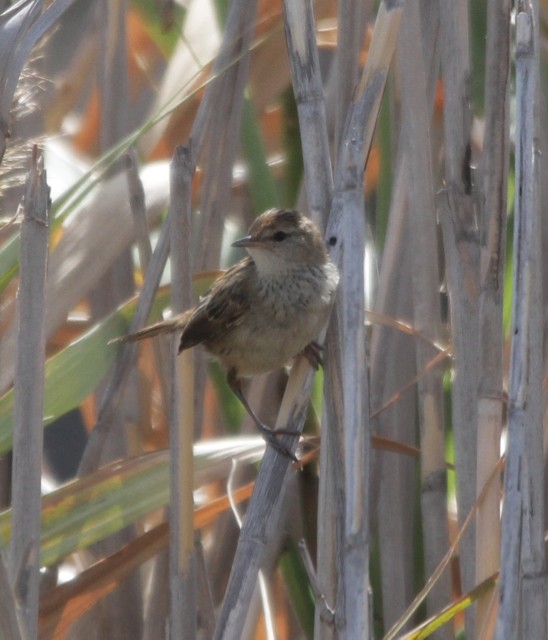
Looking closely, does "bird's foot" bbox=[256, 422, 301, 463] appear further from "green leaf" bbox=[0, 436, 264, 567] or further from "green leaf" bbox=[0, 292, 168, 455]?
"green leaf" bbox=[0, 292, 168, 455]

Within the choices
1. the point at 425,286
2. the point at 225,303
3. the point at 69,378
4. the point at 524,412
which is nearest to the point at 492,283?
the point at 425,286

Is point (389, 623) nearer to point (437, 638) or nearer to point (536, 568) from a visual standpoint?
point (437, 638)

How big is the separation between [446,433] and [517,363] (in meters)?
0.87

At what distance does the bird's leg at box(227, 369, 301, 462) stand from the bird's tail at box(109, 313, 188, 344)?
0.23m

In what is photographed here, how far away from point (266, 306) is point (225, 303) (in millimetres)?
98

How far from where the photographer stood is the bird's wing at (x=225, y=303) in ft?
8.32

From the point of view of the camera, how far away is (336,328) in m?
2.12

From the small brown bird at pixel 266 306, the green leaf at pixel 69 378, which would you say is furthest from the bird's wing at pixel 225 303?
the green leaf at pixel 69 378

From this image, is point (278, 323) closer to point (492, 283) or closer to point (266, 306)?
point (266, 306)

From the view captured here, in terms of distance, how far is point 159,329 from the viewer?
2.53m

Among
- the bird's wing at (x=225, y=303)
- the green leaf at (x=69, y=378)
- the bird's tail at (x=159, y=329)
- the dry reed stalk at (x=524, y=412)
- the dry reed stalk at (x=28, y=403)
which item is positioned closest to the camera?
the dry reed stalk at (x=524, y=412)

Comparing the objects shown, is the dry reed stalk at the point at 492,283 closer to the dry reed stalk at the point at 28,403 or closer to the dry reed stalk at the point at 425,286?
the dry reed stalk at the point at 425,286

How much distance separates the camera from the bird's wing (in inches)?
99.9

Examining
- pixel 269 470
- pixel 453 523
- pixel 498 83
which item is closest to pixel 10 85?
pixel 269 470
